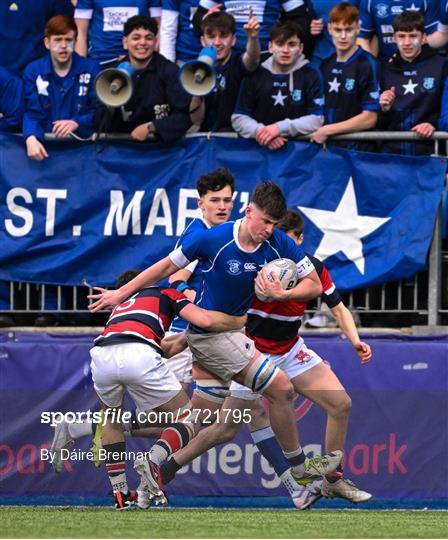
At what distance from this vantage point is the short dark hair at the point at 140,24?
42.1 ft

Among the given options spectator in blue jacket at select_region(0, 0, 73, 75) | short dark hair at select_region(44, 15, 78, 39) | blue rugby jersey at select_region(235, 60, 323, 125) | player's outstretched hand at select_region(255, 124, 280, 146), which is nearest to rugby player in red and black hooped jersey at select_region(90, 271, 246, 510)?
player's outstretched hand at select_region(255, 124, 280, 146)

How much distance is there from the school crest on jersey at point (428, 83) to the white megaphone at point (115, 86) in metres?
2.68

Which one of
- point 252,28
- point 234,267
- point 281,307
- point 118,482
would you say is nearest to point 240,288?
point 234,267

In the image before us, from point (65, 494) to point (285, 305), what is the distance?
301 centimetres

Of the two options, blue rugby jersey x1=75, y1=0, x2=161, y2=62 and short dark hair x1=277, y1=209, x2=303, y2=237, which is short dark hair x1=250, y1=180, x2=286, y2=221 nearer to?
short dark hair x1=277, y1=209, x2=303, y2=237

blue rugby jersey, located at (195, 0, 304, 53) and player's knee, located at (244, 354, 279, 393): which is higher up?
blue rugby jersey, located at (195, 0, 304, 53)

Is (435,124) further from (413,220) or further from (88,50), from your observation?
(88,50)

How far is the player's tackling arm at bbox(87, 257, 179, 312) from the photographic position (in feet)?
32.7

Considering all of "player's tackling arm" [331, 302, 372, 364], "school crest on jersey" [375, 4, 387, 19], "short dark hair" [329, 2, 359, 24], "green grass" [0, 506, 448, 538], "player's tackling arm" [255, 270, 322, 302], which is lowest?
"green grass" [0, 506, 448, 538]

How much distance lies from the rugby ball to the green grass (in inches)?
64.5

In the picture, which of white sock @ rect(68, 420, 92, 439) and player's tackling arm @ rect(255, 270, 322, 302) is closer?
player's tackling arm @ rect(255, 270, 322, 302)

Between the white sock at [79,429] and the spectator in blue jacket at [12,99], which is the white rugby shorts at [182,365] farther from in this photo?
the spectator in blue jacket at [12,99]

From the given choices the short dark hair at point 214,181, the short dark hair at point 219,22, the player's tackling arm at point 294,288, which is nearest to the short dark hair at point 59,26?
the short dark hair at point 219,22

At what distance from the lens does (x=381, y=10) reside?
1338cm
